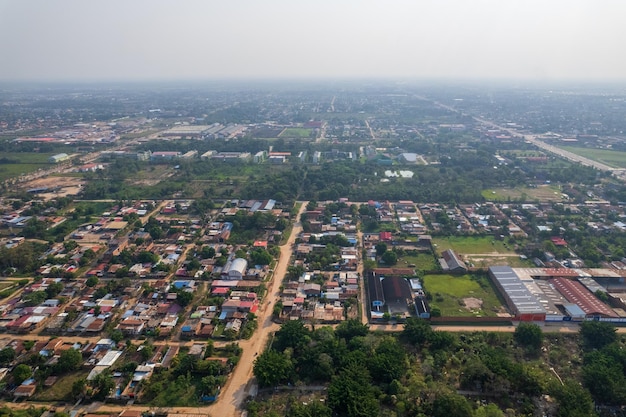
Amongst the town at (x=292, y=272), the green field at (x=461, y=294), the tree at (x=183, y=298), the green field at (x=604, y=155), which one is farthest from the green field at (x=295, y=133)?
the tree at (x=183, y=298)

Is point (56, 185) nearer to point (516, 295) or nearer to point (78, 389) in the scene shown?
point (78, 389)

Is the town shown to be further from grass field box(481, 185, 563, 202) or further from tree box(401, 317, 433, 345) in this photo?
grass field box(481, 185, 563, 202)

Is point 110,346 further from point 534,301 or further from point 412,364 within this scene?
point 534,301

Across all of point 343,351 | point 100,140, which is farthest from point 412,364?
point 100,140

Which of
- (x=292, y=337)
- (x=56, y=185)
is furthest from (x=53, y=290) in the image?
(x=56, y=185)

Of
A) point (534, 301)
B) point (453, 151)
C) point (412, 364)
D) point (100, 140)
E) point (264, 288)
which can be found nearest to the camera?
point (412, 364)

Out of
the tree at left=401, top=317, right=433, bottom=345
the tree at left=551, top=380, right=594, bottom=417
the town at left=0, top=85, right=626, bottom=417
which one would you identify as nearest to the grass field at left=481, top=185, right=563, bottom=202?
the town at left=0, top=85, right=626, bottom=417
